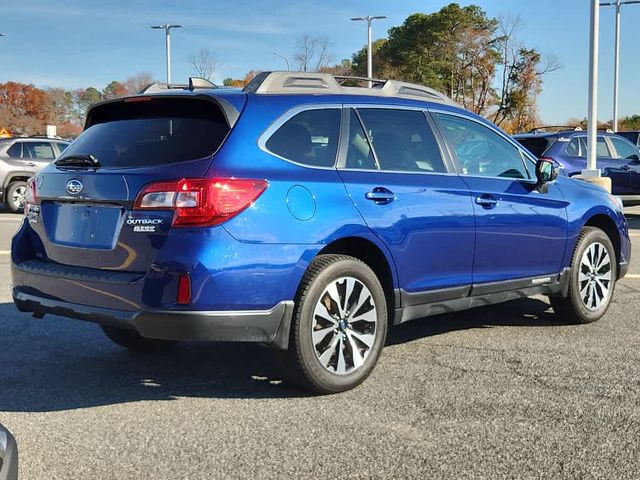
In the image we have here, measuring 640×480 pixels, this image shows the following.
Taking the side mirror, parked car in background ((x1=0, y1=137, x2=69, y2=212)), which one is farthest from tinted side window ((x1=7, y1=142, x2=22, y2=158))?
the side mirror

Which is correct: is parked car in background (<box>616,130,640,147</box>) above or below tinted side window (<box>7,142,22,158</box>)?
above

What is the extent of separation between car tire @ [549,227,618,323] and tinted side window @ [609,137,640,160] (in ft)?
32.6

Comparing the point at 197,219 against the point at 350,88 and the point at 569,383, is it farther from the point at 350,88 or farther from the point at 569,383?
the point at 569,383

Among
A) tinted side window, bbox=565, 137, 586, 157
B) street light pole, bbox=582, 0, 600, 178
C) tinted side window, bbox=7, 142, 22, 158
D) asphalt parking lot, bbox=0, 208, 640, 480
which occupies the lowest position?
asphalt parking lot, bbox=0, 208, 640, 480

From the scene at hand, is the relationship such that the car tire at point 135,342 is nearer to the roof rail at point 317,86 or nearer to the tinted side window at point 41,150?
the roof rail at point 317,86

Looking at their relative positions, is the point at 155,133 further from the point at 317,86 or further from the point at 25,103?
the point at 25,103

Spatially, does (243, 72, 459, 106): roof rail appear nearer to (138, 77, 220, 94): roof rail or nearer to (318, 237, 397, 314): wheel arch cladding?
(138, 77, 220, 94): roof rail

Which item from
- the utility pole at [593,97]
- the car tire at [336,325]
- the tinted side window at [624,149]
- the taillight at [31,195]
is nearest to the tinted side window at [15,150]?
the utility pole at [593,97]

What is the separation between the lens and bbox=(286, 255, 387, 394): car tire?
156 inches

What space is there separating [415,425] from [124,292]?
1587 millimetres

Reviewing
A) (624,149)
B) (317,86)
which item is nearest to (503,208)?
(317,86)

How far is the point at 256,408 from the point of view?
13.1ft

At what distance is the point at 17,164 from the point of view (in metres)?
17.0

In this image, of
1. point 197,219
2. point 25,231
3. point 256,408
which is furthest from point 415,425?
point 25,231
